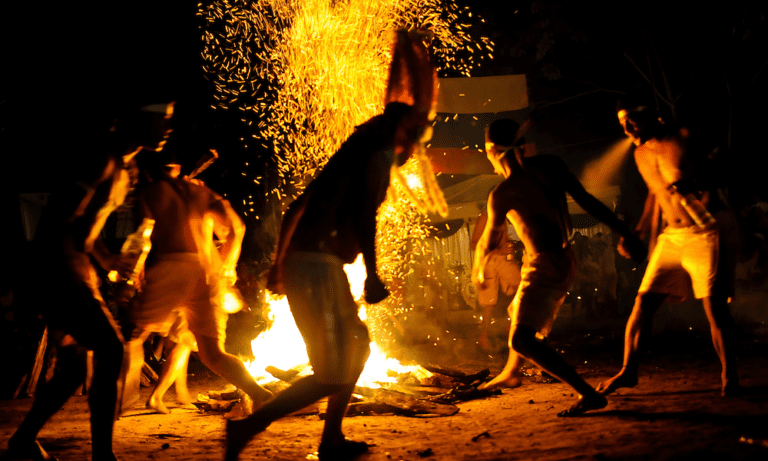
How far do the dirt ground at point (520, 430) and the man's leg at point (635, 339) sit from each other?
0.45ft

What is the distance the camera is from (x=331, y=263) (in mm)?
3230

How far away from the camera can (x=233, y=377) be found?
4.81m

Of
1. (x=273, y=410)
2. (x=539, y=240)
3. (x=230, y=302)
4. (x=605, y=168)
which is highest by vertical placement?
(x=605, y=168)

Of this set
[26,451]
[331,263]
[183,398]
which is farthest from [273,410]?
[183,398]

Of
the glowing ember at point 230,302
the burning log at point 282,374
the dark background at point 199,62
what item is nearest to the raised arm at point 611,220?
the glowing ember at point 230,302

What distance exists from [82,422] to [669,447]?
14.2ft

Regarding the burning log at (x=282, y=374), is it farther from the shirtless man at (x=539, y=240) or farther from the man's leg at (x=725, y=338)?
the man's leg at (x=725, y=338)

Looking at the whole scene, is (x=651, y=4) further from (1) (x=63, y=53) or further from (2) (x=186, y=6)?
(1) (x=63, y=53)

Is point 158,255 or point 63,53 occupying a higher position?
point 63,53

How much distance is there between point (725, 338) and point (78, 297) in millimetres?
4281

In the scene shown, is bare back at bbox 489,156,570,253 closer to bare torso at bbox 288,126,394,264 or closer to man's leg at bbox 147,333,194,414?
bare torso at bbox 288,126,394,264

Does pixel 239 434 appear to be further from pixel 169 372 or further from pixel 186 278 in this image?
pixel 169 372

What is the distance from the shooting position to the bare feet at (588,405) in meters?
4.29

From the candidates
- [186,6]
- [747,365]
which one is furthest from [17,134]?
[747,365]
